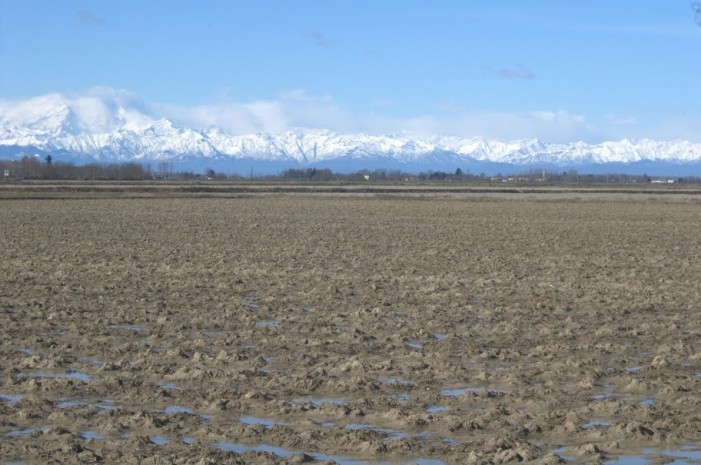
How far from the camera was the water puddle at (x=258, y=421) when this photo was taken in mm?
9805

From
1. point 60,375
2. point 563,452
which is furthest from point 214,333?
point 563,452

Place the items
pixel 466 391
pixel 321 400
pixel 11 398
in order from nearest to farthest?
1. pixel 11 398
2. pixel 321 400
3. pixel 466 391

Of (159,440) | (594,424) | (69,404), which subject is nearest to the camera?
(159,440)

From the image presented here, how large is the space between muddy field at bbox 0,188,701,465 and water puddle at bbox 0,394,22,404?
2.1 inches

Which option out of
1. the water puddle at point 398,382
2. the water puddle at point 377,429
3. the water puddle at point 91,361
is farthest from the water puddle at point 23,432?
the water puddle at point 398,382

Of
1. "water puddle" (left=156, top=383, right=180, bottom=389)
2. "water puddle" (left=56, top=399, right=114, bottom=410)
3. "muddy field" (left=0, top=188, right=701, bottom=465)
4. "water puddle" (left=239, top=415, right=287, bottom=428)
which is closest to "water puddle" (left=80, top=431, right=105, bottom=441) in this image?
"muddy field" (left=0, top=188, right=701, bottom=465)

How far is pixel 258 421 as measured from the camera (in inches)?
390

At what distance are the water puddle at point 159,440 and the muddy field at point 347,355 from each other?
33 millimetres

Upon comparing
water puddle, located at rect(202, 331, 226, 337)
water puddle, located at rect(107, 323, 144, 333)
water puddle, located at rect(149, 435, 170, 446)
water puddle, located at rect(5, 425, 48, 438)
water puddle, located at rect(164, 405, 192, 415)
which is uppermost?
water puddle, located at rect(5, 425, 48, 438)

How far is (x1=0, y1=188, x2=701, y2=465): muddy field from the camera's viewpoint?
9188 millimetres

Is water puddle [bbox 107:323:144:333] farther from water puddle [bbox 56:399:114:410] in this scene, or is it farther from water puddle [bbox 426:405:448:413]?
water puddle [bbox 426:405:448:413]

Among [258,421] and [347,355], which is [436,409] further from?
[347,355]

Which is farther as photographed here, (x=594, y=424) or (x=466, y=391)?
(x=466, y=391)

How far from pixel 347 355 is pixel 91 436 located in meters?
4.65
